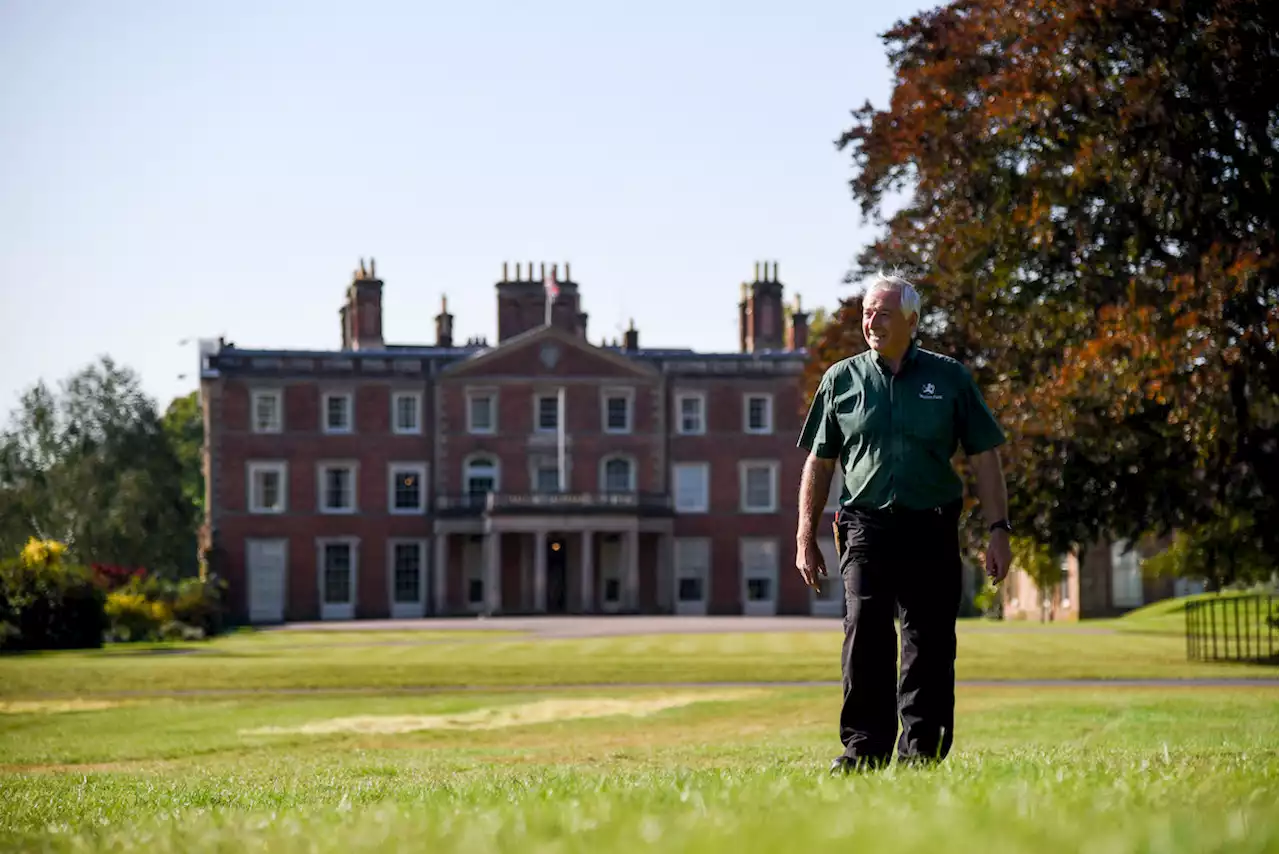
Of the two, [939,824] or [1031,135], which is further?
[1031,135]

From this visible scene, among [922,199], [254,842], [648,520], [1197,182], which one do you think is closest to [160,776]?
[254,842]

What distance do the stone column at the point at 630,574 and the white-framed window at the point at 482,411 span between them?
6.83 metres

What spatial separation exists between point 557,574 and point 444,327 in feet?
41.2

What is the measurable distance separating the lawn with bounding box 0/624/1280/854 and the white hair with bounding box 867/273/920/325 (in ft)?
6.52

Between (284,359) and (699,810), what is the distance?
71170 millimetres

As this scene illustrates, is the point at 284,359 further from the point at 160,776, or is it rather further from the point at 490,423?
the point at 160,776

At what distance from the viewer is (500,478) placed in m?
75.6

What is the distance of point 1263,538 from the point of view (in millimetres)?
28078

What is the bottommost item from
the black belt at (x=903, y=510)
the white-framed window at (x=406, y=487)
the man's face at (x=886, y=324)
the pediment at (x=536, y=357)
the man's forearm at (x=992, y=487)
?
the black belt at (x=903, y=510)

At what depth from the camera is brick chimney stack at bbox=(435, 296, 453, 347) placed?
80750 mm

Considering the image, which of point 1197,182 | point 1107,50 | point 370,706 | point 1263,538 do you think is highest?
point 1107,50

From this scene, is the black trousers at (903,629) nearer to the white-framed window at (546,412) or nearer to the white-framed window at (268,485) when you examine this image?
the white-framed window at (546,412)

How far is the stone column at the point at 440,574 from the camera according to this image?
246 ft

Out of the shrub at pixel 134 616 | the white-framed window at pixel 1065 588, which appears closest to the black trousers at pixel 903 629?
the shrub at pixel 134 616
